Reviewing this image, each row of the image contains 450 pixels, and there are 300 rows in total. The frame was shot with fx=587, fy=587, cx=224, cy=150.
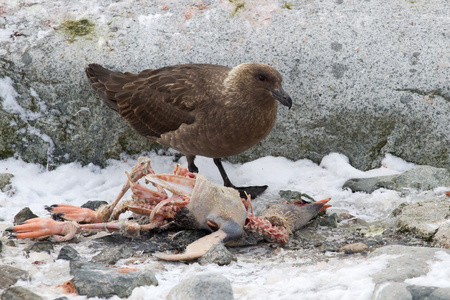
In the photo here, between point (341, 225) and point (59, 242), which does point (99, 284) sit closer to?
point (59, 242)

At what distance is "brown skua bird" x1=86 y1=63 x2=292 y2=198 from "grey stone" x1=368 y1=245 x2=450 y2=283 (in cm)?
200

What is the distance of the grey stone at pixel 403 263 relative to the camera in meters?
3.33

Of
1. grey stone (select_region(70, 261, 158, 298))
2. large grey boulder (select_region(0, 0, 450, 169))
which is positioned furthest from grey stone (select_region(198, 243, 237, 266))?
large grey boulder (select_region(0, 0, 450, 169))

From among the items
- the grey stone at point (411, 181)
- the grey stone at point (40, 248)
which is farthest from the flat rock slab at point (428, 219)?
the grey stone at point (40, 248)

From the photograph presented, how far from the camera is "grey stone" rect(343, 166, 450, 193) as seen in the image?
18.0 feet

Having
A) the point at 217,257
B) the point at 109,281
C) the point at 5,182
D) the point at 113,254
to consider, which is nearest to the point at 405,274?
the point at 217,257

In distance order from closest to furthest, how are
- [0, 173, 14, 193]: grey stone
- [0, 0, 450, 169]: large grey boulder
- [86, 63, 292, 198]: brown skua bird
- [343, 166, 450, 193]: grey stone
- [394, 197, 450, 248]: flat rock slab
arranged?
1. [394, 197, 450, 248]: flat rock slab
2. [343, 166, 450, 193]: grey stone
3. [86, 63, 292, 198]: brown skua bird
4. [0, 173, 14, 193]: grey stone
5. [0, 0, 450, 169]: large grey boulder

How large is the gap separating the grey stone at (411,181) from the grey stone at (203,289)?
8.83 feet

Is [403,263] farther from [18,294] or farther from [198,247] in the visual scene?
[18,294]

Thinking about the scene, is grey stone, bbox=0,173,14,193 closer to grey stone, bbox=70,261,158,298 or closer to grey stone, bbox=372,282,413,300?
grey stone, bbox=70,261,158,298

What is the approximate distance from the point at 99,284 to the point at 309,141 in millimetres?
3409

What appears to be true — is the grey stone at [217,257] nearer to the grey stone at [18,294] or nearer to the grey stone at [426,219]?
the grey stone at [18,294]

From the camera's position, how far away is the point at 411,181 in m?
5.53

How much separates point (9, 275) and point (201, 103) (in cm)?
267
